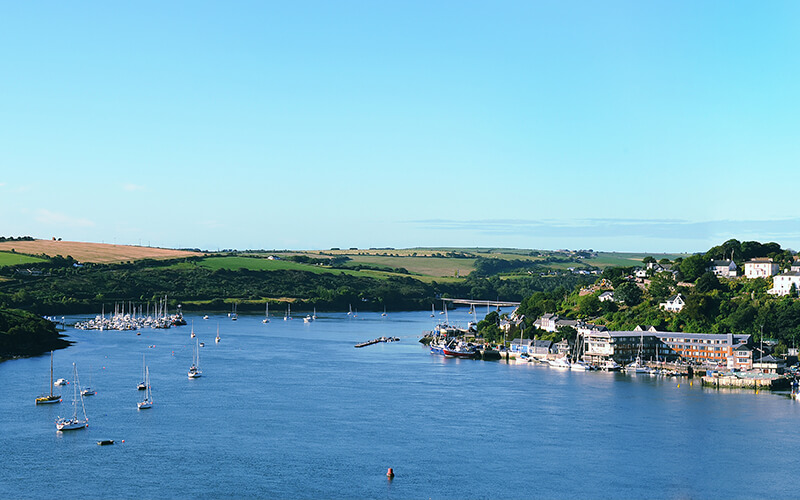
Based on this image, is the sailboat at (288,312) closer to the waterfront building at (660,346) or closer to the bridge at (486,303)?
the bridge at (486,303)

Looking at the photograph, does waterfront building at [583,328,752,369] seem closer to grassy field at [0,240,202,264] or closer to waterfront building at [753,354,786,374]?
waterfront building at [753,354,786,374]

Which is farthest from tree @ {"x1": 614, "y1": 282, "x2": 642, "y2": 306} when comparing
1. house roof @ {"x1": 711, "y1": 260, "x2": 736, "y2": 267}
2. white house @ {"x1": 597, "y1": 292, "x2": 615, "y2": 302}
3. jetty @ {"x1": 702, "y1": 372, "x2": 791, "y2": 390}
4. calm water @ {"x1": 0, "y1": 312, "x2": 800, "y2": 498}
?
jetty @ {"x1": 702, "y1": 372, "x2": 791, "y2": 390}

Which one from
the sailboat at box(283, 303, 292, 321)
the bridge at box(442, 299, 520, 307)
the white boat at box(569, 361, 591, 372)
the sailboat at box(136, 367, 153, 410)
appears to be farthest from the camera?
the bridge at box(442, 299, 520, 307)

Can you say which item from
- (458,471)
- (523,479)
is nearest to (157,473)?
(458,471)

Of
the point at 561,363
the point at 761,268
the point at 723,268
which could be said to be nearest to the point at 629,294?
the point at 723,268

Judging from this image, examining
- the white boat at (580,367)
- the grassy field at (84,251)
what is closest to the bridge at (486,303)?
the grassy field at (84,251)

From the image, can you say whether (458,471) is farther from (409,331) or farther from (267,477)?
(409,331)
